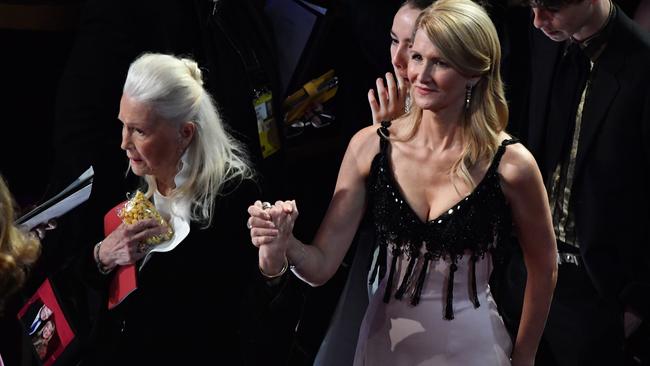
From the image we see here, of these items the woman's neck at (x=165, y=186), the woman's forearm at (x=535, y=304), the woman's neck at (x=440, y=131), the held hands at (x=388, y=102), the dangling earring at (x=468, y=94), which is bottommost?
the woman's forearm at (x=535, y=304)

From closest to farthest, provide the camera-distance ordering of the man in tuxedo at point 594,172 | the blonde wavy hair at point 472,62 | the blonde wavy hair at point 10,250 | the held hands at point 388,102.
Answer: the blonde wavy hair at point 10,250
the blonde wavy hair at point 472,62
the held hands at point 388,102
the man in tuxedo at point 594,172

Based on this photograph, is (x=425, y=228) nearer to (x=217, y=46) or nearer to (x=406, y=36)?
(x=406, y=36)

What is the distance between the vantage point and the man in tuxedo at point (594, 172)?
3.06 m

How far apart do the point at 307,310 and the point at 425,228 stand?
21.4 inches

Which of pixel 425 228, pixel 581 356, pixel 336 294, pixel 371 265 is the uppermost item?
pixel 425 228

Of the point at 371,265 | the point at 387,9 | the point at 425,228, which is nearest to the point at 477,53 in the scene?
the point at 425,228

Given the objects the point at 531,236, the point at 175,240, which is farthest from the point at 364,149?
the point at 175,240

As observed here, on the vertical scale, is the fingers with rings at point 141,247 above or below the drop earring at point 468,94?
below

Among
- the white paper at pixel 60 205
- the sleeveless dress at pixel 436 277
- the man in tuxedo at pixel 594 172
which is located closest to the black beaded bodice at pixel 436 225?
the sleeveless dress at pixel 436 277

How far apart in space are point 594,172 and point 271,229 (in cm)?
118

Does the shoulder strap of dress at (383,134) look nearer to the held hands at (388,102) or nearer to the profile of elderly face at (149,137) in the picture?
the held hands at (388,102)

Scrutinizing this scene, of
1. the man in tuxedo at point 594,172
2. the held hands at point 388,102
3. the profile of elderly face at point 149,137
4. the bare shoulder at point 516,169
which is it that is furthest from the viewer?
the man in tuxedo at point 594,172

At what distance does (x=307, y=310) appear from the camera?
2.96 metres

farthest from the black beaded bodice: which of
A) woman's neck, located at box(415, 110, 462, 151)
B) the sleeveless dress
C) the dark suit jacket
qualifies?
the dark suit jacket
